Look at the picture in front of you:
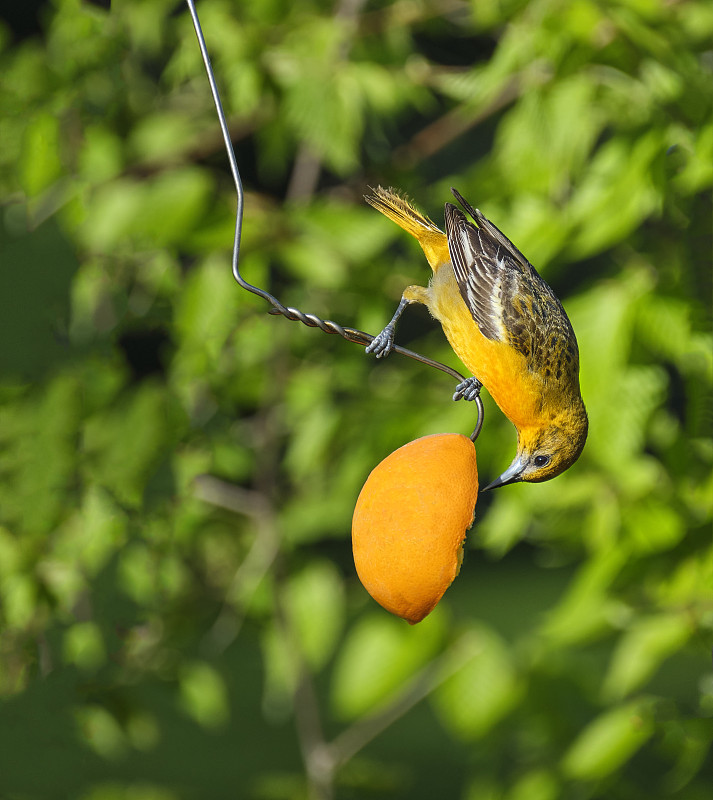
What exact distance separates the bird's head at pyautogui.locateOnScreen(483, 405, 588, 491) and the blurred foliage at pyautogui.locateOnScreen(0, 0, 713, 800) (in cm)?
46

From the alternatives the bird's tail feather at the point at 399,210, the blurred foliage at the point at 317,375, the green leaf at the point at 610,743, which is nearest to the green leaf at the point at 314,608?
the blurred foliage at the point at 317,375

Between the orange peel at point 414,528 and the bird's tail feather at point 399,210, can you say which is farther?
the bird's tail feather at point 399,210

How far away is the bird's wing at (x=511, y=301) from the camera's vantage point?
68 cm

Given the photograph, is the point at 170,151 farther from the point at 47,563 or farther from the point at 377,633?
the point at 377,633

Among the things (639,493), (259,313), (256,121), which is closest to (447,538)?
(639,493)

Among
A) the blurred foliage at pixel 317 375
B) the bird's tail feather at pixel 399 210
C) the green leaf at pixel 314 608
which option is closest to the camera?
Result: the bird's tail feather at pixel 399 210

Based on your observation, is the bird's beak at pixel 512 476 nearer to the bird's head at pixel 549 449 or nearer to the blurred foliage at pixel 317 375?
the bird's head at pixel 549 449

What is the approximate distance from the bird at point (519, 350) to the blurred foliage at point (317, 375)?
0.43m

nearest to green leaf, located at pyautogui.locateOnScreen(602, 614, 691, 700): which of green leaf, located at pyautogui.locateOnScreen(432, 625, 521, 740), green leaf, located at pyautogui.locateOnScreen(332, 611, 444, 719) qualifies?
green leaf, located at pyautogui.locateOnScreen(432, 625, 521, 740)

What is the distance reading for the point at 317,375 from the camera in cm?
185

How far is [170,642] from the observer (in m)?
1.79

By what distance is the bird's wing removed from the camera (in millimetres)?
677

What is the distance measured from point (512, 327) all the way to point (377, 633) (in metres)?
1.07

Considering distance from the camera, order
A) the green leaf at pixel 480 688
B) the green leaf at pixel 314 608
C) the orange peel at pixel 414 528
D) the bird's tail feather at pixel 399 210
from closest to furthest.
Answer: the orange peel at pixel 414 528 → the bird's tail feather at pixel 399 210 → the green leaf at pixel 480 688 → the green leaf at pixel 314 608
